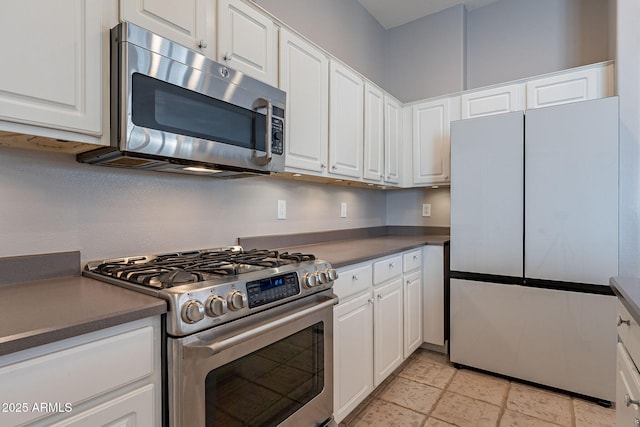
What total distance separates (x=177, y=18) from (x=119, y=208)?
0.81 meters

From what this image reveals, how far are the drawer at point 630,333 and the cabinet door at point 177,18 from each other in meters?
1.83

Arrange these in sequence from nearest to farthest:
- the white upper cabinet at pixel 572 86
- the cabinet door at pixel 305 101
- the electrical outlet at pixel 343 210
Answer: the cabinet door at pixel 305 101 → the white upper cabinet at pixel 572 86 → the electrical outlet at pixel 343 210

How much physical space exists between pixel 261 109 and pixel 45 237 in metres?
1.00

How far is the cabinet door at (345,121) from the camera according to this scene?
2.21 metres

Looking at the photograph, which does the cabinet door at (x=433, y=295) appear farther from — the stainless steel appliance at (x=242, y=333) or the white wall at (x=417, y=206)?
the stainless steel appliance at (x=242, y=333)

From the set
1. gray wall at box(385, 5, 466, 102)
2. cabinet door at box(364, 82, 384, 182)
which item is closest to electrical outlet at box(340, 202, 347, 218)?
cabinet door at box(364, 82, 384, 182)

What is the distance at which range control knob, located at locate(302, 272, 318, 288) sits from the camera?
1377mm

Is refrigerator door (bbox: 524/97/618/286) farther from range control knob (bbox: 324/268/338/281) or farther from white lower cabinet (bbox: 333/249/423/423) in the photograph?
range control knob (bbox: 324/268/338/281)

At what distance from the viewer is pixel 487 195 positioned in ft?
7.84

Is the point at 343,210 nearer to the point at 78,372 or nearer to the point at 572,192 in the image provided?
the point at 572,192

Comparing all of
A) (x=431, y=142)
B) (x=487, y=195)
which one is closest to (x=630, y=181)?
(x=487, y=195)

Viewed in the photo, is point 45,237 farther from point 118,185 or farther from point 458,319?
point 458,319

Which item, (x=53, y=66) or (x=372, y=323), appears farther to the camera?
(x=372, y=323)

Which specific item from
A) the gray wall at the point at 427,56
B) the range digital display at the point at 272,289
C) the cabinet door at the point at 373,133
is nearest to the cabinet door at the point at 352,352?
the range digital display at the point at 272,289
